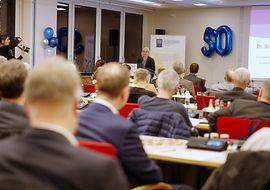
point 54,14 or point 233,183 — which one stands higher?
point 54,14

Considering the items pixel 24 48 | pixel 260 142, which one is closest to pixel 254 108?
pixel 260 142

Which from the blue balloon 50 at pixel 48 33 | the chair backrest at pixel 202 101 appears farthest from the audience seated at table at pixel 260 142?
the blue balloon 50 at pixel 48 33

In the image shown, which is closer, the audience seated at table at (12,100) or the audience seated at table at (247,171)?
the audience seated at table at (247,171)

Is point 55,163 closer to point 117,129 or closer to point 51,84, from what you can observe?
point 51,84

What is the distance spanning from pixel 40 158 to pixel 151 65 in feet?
36.1

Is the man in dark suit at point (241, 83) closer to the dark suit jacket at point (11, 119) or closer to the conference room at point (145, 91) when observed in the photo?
the conference room at point (145, 91)

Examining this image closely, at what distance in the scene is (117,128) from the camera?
249 centimetres

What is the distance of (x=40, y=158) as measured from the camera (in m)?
1.52

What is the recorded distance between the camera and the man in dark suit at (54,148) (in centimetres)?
151

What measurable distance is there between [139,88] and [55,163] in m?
4.61

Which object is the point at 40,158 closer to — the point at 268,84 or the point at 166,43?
the point at 268,84

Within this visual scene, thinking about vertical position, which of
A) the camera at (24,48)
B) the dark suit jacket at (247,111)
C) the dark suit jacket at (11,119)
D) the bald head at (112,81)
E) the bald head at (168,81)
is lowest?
the dark suit jacket at (247,111)

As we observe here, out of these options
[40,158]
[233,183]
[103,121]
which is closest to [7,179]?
[40,158]

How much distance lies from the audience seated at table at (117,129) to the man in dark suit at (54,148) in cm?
86
